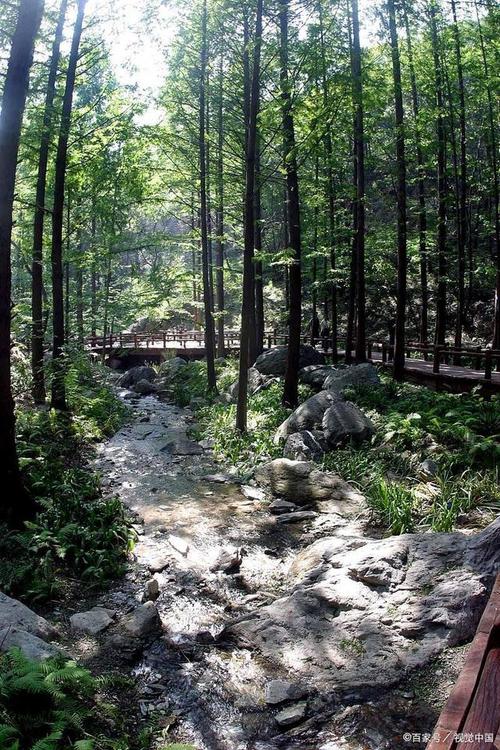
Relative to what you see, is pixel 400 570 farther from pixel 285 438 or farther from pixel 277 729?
pixel 285 438

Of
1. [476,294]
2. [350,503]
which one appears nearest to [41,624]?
[350,503]

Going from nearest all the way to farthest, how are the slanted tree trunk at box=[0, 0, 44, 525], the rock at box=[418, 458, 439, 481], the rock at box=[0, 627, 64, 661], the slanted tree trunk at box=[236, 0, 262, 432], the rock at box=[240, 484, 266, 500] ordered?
the rock at box=[0, 627, 64, 661] → the slanted tree trunk at box=[0, 0, 44, 525] → the rock at box=[418, 458, 439, 481] → the rock at box=[240, 484, 266, 500] → the slanted tree trunk at box=[236, 0, 262, 432]

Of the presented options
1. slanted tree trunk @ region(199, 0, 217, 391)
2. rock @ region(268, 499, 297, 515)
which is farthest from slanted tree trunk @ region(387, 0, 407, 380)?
rock @ region(268, 499, 297, 515)

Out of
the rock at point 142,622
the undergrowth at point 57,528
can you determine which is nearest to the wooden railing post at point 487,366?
the undergrowth at point 57,528

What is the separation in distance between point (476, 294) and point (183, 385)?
18.7 meters

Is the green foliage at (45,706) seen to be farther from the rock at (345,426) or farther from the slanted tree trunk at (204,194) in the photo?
the slanted tree trunk at (204,194)

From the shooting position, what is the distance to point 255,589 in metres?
6.68

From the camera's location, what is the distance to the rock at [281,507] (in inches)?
370

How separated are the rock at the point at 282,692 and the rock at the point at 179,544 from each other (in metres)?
3.19

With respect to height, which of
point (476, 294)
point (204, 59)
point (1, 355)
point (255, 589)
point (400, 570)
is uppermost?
point (204, 59)

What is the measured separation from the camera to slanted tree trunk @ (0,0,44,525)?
7.05 metres

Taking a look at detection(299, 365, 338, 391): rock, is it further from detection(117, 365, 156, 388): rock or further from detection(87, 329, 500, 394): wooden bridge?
detection(117, 365, 156, 388): rock

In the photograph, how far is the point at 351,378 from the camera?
15477 mm

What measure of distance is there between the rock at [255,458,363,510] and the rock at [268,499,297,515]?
0.68ft
